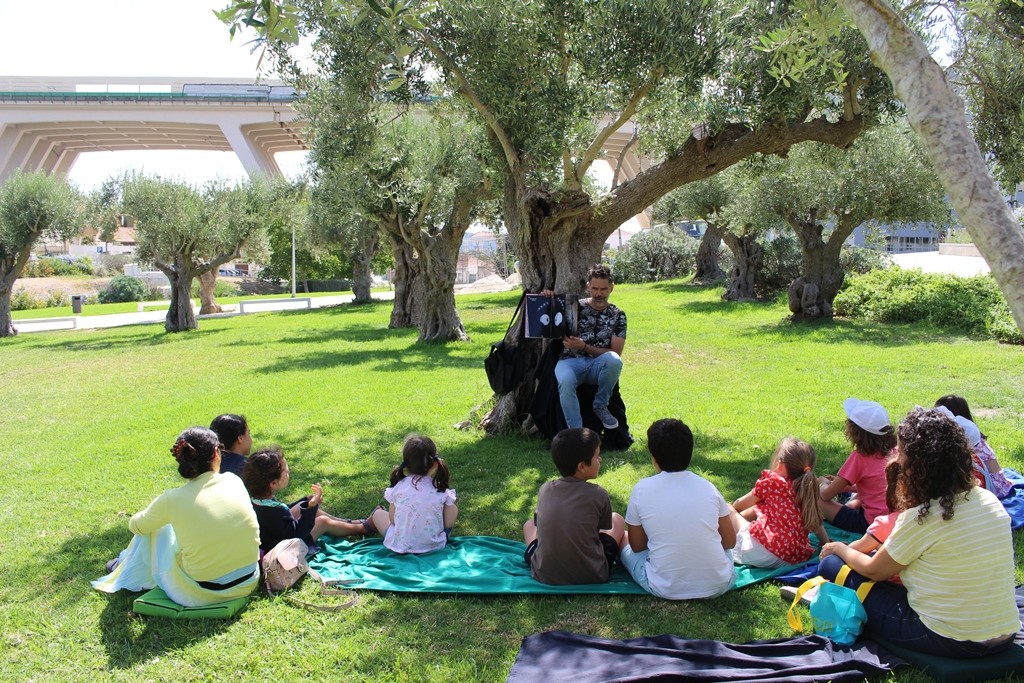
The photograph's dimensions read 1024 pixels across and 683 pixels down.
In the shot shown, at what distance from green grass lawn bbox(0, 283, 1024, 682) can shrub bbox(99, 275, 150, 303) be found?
24716 millimetres

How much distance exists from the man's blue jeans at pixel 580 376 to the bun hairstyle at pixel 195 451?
352cm

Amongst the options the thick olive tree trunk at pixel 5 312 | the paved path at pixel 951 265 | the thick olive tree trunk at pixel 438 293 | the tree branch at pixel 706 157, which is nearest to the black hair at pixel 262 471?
the tree branch at pixel 706 157

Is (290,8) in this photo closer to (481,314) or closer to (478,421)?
(478,421)

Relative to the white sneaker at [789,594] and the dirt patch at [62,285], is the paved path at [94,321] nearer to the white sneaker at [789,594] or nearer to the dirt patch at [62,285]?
the dirt patch at [62,285]

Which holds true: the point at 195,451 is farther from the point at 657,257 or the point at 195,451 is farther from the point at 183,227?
the point at 657,257

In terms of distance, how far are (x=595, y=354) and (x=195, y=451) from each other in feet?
12.9

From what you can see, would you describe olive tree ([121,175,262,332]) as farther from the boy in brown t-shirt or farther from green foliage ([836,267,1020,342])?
the boy in brown t-shirt

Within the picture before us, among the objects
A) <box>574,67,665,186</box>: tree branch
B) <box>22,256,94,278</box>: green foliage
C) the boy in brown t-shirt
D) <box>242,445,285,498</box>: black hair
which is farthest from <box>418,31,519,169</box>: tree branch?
<box>22,256,94,278</box>: green foliage

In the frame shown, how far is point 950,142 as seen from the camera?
12.1 feet

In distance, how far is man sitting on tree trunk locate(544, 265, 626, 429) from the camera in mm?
6930

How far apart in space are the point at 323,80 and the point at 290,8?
595cm

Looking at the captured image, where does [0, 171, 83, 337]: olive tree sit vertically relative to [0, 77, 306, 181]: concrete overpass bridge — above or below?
below

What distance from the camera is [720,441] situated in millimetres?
7688

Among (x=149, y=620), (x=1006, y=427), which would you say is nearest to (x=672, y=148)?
(x=1006, y=427)
